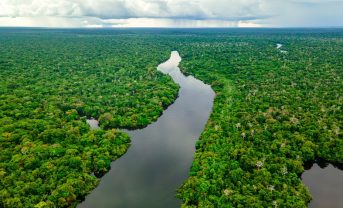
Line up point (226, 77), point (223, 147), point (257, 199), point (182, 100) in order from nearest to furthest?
point (257, 199), point (223, 147), point (182, 100), point (226, 77)

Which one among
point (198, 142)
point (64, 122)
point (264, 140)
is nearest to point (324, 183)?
point (264, 140)

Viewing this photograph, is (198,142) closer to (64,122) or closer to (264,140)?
(264,140)

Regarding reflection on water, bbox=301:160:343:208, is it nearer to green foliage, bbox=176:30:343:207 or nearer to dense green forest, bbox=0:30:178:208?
green foliage, bbox=176:30:343:207

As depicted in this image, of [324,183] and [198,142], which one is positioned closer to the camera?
[324,183]

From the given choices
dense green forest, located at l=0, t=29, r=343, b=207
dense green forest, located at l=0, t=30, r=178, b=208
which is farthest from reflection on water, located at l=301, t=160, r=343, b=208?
dense green forest, located at l=0, t=30, r=178, b=208

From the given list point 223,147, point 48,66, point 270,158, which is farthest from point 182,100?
point 48,66

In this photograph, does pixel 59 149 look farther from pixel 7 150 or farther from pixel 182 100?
pixel 182 100

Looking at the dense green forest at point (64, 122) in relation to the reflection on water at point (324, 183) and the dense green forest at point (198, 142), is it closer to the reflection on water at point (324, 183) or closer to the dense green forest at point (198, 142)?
the dense green forest at point (198, 142)
